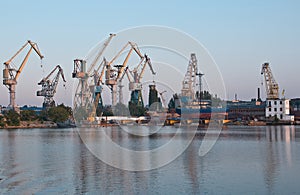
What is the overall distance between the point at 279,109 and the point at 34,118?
124 ft

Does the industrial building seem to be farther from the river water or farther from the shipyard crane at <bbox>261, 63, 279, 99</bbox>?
the river water

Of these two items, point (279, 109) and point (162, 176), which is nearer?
point (162, 176)

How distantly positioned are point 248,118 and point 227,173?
66067 mm

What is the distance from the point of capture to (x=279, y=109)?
2788 inches

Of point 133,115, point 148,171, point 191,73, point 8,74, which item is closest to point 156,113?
point 133,115

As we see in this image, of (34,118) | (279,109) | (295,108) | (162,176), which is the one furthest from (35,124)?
(162,176)

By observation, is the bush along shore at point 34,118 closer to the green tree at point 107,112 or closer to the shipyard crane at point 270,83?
the green tree at point 107,112

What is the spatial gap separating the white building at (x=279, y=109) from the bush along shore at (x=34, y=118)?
31156 millimetres

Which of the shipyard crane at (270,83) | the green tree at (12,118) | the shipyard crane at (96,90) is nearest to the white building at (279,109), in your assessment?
the shipyard crane at (270,83)

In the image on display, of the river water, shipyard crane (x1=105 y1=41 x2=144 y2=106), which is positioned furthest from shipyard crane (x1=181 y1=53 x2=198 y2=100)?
the river water

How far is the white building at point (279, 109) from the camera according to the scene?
230ft

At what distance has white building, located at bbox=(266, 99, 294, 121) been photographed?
70000 millimetres

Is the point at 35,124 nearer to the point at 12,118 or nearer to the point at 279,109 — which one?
the point at 12,118

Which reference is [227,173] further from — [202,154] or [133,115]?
[133,115]
